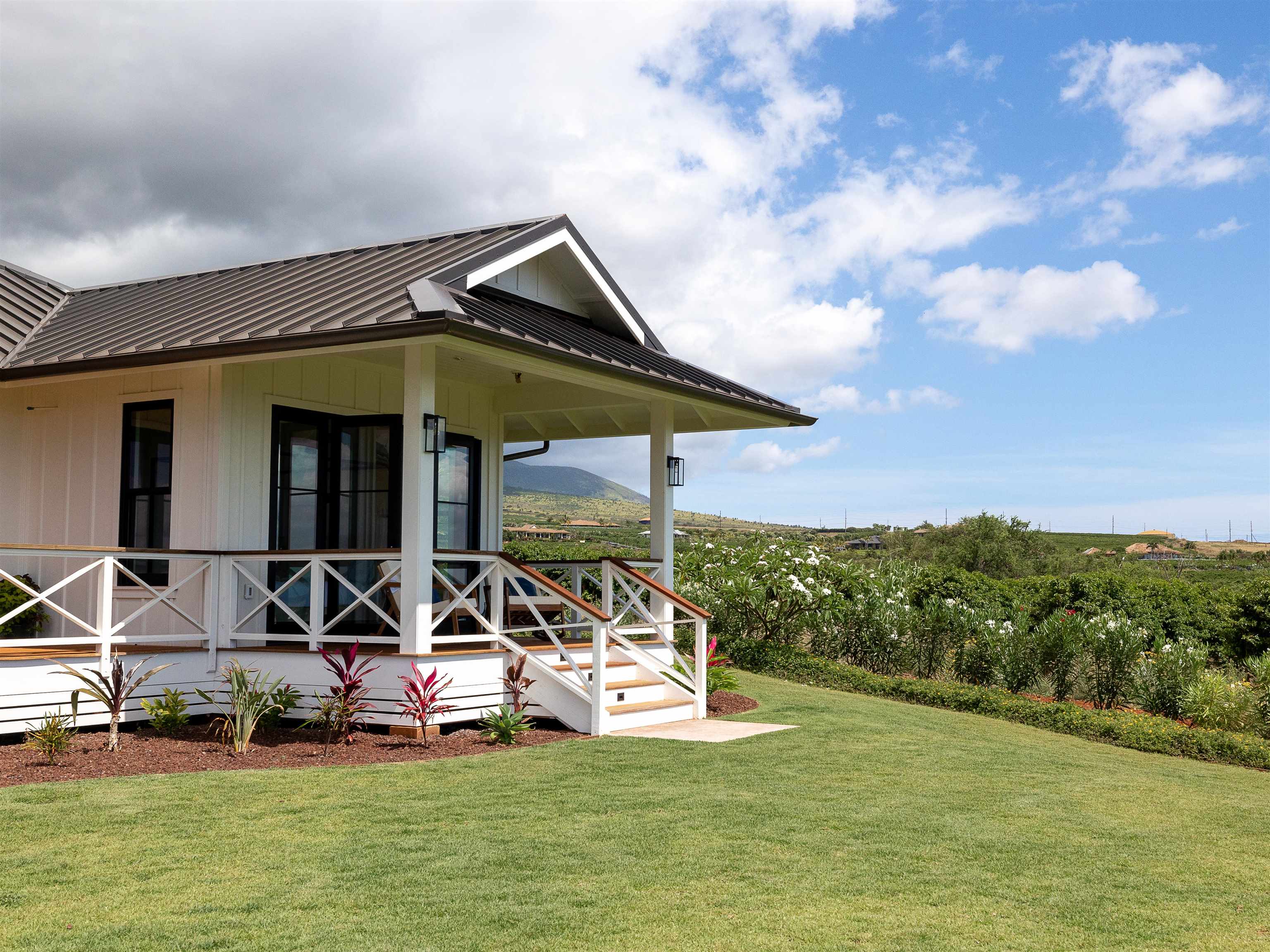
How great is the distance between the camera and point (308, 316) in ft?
30.9

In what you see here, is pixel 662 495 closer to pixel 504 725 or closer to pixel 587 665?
pixel 587 665

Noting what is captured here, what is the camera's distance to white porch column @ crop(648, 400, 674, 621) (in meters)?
12.1

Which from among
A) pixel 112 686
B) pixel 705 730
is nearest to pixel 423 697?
pixel 112 686

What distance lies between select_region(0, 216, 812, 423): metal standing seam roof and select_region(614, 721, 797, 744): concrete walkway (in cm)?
335

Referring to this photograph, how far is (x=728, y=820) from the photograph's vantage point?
6.12 meters

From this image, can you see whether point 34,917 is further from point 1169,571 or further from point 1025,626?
point 1169,571

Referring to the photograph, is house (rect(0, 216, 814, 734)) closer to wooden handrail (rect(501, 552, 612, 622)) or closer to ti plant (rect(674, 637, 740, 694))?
wooden handrail (rect(501, 552, 612, 622))

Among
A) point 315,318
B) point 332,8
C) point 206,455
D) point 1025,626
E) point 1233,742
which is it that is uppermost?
point 332,8

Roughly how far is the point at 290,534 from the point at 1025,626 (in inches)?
381

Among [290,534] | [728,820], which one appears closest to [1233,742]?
[728,820]

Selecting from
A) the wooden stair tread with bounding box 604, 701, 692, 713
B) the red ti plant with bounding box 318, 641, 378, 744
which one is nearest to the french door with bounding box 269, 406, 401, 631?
the red ti plant with bounding box 318, 641, 378, 744

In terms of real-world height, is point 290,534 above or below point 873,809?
above

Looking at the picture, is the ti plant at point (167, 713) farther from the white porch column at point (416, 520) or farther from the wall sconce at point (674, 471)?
the wall sconce at point (674, 471)

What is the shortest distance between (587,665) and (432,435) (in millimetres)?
2973
